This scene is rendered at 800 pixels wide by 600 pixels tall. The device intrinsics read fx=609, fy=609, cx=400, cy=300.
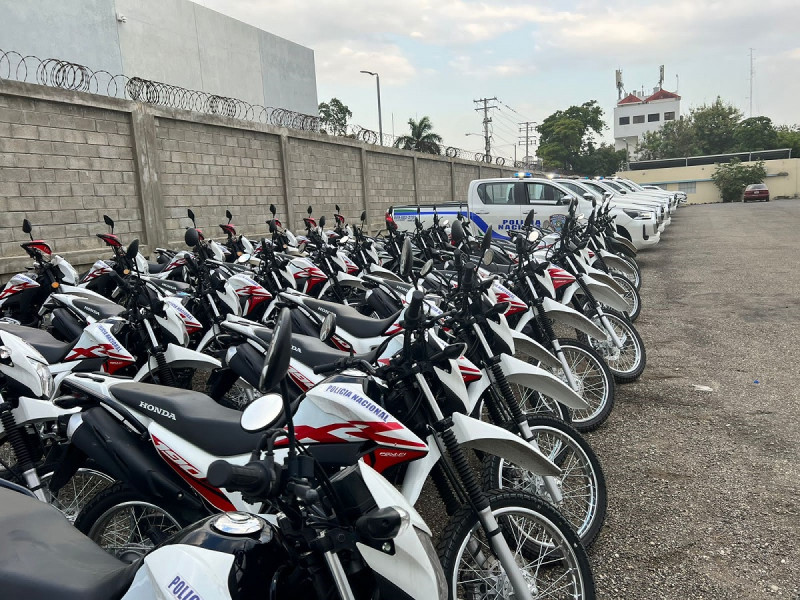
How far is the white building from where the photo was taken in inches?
2985

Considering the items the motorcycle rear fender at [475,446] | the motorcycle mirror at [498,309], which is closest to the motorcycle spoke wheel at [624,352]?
the motorcycle mirror at [498,309]

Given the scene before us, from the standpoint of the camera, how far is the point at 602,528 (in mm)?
2914

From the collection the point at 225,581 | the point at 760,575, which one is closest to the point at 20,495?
the point at 225,581

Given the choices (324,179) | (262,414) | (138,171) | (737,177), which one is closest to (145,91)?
(138,171)

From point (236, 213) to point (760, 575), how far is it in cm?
1152

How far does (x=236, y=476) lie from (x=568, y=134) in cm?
6203

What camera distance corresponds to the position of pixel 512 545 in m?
2.18

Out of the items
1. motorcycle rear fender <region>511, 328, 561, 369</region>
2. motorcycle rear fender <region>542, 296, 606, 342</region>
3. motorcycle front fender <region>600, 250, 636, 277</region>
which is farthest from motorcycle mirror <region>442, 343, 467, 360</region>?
motorcycle front fender <region>600, 250, 636, 277</region>

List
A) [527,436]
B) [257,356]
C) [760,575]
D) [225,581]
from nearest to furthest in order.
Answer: [225,581], [760,575], [527,436], [257,356]

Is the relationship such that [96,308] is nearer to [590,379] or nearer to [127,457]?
[127,457]

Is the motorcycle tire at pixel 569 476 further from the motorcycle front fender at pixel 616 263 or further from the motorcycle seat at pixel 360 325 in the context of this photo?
the motorcycle front fender at pixel 616 263

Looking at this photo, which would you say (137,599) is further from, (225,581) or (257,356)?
(257,356)

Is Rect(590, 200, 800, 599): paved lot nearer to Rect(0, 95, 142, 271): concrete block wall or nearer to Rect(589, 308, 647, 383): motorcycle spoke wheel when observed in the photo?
Rect(589, 308, 647, 383): motorcycle spoke wheel

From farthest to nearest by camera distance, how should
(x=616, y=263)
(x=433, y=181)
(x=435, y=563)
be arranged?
(x=433, y=181) → (x=616, y=263) → (x=435, y=563)
